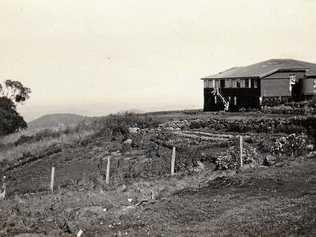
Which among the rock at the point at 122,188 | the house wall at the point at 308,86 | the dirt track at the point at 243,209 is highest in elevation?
the house wall at the point at 308,86

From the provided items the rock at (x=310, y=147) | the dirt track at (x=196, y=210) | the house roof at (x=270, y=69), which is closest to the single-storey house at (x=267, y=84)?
the house roof at (x=270, y=69)

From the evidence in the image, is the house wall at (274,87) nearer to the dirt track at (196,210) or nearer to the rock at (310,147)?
the rock at (310,147)

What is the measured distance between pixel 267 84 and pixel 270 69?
2015 mm

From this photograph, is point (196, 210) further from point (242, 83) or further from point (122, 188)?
point (242, 83)

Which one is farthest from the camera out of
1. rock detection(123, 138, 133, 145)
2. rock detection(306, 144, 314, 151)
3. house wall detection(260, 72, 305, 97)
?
house wall detection(260, 72, 305, 97)

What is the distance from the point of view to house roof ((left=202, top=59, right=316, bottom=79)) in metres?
62.9

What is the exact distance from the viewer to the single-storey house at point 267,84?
62.4m

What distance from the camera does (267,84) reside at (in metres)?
62.4

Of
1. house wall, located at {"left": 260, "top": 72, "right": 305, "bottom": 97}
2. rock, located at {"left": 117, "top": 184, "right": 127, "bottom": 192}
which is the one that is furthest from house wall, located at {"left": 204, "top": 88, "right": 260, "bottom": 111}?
rock, located at {"left": 117, "top": 184, "right": 127, "bottom": 192}

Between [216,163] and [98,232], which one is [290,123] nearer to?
[216,163]

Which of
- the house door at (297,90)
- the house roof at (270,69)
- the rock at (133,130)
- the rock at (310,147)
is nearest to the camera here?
the rock at (310,147)

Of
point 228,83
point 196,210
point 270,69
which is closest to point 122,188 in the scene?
point 196,210

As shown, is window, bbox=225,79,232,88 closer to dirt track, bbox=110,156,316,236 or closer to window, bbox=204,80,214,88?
window, bbox=204,80,214,88

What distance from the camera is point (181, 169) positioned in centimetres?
2888
